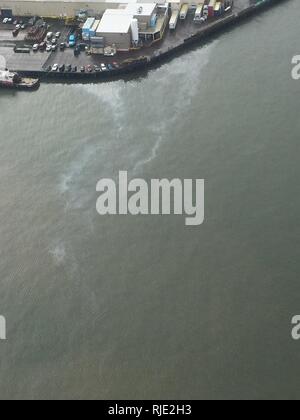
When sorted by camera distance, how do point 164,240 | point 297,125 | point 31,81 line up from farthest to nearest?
point 31,81, point 297,125, point 164,240

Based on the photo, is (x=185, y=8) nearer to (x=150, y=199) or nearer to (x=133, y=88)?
(x=133, y=88)

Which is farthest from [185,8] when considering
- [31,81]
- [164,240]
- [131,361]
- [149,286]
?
[131,361]

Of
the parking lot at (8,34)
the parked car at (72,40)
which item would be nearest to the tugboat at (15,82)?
the parked car at (72,40)

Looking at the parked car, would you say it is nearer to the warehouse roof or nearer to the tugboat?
the warehouse roof

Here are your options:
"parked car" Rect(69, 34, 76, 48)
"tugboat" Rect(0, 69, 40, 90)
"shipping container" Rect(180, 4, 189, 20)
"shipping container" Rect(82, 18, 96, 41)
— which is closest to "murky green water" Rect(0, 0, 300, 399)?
"tugboat" Rect(0, 69, 40, 90)

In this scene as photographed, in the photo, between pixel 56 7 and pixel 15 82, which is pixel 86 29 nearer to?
pixel 56 7
